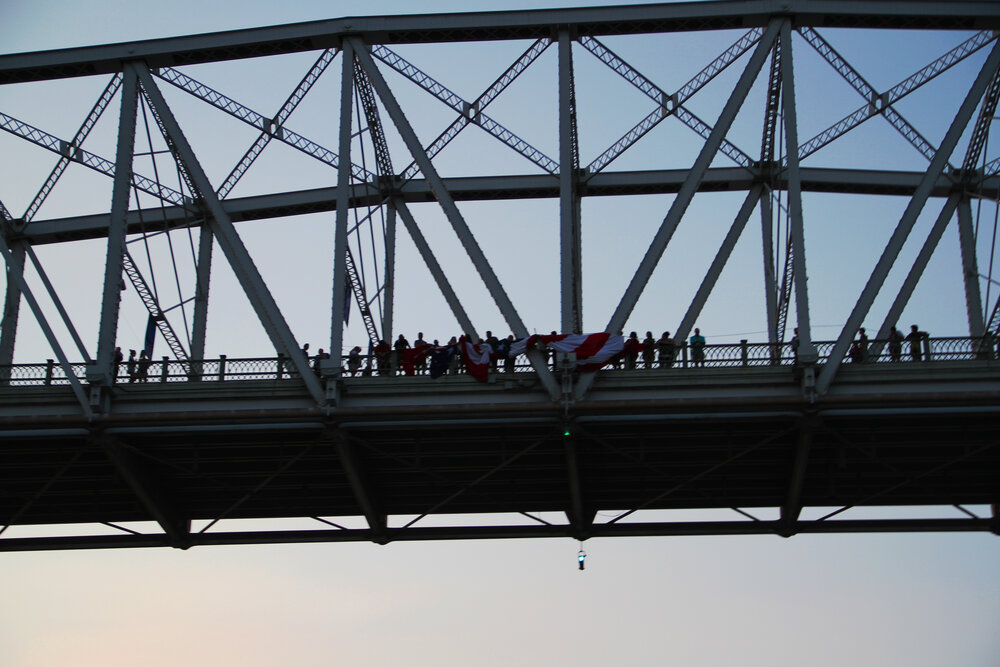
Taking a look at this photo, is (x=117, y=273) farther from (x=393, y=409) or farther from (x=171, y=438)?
(x=393, y=409)

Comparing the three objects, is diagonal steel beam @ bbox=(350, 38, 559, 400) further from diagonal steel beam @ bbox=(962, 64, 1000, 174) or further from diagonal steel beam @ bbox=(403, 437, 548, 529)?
diagonal steel beam @ bbox=(962, 64, 1000, 174)

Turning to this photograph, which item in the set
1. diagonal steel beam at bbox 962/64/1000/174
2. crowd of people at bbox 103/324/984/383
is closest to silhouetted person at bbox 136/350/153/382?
crowd of people at bbox 103/324/984/383

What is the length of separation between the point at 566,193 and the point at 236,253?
789cm

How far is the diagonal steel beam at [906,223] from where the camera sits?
33.3m

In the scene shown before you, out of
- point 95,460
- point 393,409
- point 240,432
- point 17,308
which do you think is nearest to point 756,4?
point 393,409

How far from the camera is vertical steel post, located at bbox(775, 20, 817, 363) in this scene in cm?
3353

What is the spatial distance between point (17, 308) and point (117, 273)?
9.11 meters

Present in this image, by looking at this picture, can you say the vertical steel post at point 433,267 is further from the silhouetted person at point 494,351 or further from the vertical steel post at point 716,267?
the vertical steel post at point 716,267

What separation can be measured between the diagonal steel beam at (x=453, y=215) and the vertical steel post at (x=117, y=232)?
5.91m

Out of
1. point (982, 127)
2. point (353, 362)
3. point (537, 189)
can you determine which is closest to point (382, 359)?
point (353, 362)

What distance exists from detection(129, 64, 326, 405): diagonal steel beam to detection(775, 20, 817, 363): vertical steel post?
1075cm

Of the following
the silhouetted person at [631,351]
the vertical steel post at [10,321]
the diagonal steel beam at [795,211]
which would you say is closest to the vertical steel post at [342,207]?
the silhouetted person at [631,351]

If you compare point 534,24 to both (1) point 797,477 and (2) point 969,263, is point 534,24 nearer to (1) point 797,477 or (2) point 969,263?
(1) point 797,477

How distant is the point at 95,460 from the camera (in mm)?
37562
